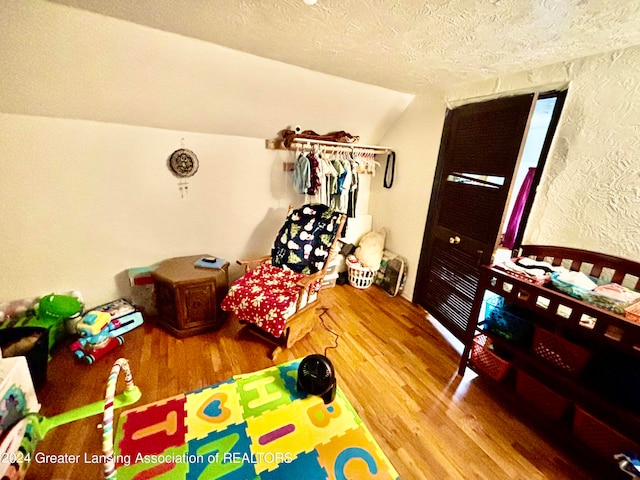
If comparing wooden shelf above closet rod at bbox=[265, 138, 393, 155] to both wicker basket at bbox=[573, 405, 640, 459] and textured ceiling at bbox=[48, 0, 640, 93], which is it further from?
wicker basket at bbox=[573, 405, 640, 459]

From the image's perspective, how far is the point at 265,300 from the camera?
1.92m

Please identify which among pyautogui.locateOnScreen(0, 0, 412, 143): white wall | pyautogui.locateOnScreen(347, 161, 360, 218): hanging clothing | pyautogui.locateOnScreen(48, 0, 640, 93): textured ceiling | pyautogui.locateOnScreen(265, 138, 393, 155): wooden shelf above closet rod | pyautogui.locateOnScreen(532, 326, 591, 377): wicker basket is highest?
pyautogui.locateOnScreen(48, 0, 640, 93): textured ceiling

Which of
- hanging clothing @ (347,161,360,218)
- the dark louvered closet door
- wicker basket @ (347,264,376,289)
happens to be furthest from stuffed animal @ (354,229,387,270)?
the dark louvered closet door

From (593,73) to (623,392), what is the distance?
171 cm

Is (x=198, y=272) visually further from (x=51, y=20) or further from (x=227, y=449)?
(x=51, y=20)

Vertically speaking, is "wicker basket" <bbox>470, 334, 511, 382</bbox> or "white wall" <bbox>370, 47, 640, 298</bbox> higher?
"white wall" <bbox>370, 47, 640, 298</bbox>

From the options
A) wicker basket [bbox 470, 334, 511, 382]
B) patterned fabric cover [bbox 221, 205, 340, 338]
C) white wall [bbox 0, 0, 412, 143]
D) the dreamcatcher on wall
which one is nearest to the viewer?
white wall [bbox 0, 0, 412, 143]

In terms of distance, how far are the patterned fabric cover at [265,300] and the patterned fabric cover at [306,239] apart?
6.6 inches

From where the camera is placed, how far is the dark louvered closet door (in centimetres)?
177

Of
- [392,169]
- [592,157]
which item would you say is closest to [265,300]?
[392,169]

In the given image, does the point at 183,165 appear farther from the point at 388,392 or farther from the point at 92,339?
the point at 388,392

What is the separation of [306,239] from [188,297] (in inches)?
42.6

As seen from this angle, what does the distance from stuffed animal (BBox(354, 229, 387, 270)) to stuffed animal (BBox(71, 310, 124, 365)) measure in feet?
7.90

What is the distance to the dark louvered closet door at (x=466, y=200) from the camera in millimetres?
1773
